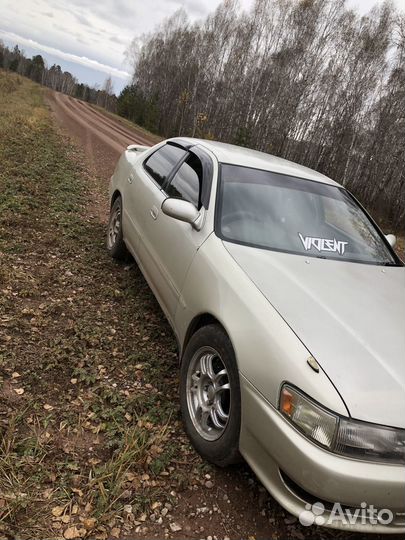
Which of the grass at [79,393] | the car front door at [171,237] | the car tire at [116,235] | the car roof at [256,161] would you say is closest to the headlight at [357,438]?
the grass at [79,393]

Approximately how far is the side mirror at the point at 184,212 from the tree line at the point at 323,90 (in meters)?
25.0

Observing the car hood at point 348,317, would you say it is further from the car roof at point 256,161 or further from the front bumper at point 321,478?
the car roof at point 256,161

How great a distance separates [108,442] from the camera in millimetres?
2717

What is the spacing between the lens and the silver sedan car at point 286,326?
1.95m

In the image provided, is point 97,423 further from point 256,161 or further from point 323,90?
point 323,90

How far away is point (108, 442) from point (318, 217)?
229 cm

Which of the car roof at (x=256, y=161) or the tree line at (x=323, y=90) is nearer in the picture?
the car roof at (x=256, y=161)

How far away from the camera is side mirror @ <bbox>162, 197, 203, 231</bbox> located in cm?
321

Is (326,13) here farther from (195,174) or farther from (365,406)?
(365,406)

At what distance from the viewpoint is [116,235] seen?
5391mm

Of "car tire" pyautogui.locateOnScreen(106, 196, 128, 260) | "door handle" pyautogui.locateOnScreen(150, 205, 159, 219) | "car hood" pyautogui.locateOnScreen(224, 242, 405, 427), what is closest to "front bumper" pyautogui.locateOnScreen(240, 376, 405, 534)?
"car hood" pyautogui.locateOnScreen(224, 242, 405, 427)

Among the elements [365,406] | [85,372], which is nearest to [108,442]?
[85,372]

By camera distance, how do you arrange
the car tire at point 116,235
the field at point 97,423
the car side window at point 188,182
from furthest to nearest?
the car tire at point 116,235 → the car side window at point 188,182 → the field at point 97,423

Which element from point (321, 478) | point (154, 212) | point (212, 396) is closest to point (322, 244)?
point (212, 396)
